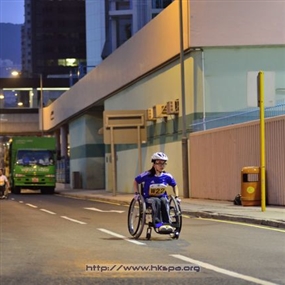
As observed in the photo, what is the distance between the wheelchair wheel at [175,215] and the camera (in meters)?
13.7

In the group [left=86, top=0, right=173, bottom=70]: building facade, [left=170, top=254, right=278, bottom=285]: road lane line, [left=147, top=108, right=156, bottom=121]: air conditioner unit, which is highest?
[left=86, top=0, right=173, bottom=70]: building facade

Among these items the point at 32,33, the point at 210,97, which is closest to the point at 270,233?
the point at 210,97

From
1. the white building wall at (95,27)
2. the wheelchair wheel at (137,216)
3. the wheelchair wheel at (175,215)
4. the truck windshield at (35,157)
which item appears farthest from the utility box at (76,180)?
the wheelchair wheel at (175,215)

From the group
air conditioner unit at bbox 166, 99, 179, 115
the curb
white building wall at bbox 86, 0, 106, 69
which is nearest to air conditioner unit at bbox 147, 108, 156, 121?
air conditioner unit at bbox 166, 99, 179, 115

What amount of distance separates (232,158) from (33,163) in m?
22.0

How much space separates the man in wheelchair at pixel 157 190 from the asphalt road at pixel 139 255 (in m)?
0.43

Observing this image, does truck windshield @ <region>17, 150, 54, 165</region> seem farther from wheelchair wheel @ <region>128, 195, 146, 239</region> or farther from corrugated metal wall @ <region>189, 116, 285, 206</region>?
wheelchair wheel @ <region>128, 195, 146, 239</region>

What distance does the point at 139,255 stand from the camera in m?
11.7

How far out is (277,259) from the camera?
11242mm

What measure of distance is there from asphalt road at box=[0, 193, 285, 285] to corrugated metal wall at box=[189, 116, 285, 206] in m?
5.84

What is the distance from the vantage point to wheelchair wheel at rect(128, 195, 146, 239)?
1380 cm

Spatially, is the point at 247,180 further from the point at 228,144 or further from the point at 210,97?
the point at 210,97

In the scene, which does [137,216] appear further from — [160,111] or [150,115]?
[150,115]

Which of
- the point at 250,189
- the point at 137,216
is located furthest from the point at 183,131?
the point at 137,216
